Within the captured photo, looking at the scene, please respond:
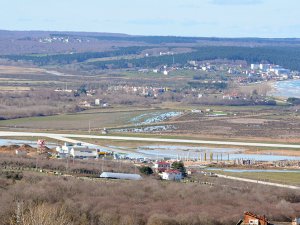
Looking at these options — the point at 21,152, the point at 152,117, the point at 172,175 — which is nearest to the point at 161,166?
the point at 172,175

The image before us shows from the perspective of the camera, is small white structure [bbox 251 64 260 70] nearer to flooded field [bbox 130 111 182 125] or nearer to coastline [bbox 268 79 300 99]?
coastline [bbox 268 79 300 99]

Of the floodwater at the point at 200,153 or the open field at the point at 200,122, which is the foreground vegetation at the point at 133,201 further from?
the open field at the point at 200,122

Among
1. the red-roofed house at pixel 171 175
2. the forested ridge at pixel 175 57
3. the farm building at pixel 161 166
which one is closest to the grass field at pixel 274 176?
the farm building at pixel 161 166

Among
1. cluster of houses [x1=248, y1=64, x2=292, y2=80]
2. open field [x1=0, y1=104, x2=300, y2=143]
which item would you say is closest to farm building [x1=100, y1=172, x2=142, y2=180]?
open field [x1=0, y1=104, x2=300, y2=143]

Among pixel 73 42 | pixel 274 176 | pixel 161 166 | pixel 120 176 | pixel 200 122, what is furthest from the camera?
pixel 73 42

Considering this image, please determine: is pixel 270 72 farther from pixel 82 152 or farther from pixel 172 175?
pixel 172 175

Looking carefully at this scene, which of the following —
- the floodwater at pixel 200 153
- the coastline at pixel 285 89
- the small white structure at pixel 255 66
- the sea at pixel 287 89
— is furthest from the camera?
the small white structure at pixel 255 66
